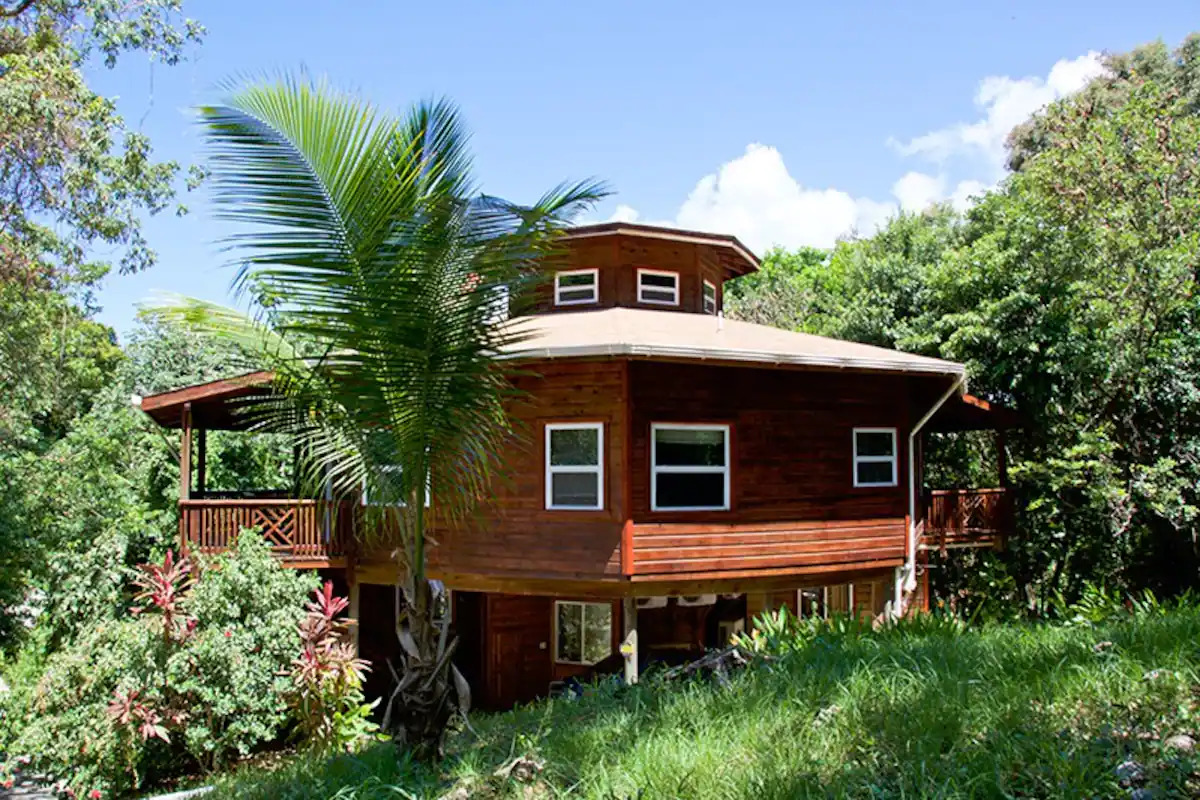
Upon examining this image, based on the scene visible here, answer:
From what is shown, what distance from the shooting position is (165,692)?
10359 millimetres

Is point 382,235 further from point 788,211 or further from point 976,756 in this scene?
point 788,211

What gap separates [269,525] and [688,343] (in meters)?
7.12

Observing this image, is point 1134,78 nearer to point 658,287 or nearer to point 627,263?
point 658,287

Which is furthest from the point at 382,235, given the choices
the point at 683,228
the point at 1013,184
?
the point at 1013,184

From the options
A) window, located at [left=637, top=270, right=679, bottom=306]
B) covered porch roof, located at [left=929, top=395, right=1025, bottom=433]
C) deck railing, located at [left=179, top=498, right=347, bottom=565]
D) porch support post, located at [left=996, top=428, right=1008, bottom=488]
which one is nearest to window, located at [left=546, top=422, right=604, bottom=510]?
deck railing, located at [left=179, top=498, right=347, bottom=565]

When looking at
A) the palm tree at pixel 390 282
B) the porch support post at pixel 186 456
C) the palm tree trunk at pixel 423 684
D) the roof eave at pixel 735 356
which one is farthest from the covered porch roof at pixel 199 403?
the palm tree trunk at pixel 423 684

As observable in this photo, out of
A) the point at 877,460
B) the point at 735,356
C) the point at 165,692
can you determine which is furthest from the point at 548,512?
the point at 877,460

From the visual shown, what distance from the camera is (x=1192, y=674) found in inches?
183

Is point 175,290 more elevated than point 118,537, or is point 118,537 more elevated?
point 175,290


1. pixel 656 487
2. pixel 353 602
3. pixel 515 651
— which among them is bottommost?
pixel 515 651

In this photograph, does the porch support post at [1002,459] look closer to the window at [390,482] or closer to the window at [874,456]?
the window at [874,456]

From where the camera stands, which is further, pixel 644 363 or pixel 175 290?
pixel 644 363

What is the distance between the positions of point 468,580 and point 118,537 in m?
6.18

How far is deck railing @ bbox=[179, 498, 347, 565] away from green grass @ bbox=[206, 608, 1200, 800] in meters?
7.87
